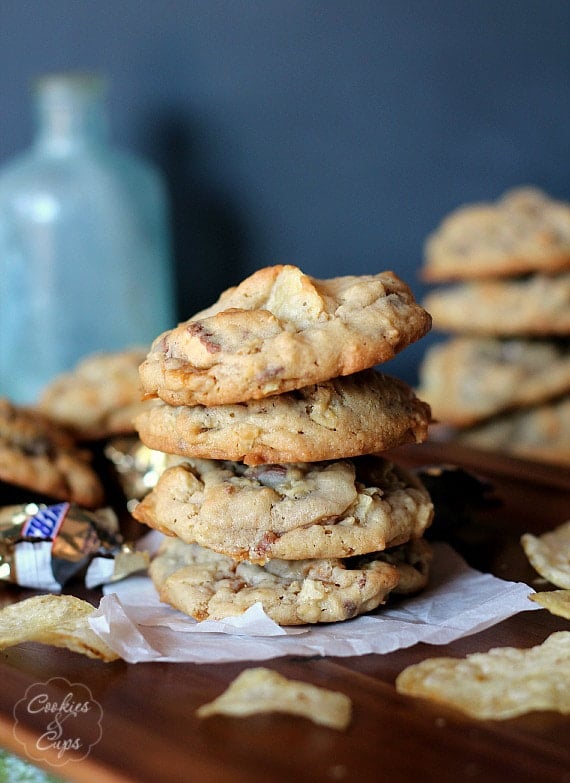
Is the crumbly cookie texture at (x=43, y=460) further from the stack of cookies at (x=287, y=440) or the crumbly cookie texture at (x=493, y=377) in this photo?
the crumbly cookie texture at (x=493, y=377)

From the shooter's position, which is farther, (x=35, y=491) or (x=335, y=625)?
(x=35, y=491)

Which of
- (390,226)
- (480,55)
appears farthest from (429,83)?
(390,226)

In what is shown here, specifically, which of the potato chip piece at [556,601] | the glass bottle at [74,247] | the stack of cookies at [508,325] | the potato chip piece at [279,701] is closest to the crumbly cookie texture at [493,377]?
the stack of cookies at [508,325]

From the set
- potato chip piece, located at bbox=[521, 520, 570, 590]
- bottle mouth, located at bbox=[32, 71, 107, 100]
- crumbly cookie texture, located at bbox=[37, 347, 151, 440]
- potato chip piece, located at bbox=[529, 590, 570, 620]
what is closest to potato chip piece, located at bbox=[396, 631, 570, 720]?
potato chip piece, located at bbox=[529, 590, 570, 620]

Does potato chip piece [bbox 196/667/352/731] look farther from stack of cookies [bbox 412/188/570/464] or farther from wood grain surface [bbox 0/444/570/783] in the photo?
stack of cookies [bbox 412/188/570/464]

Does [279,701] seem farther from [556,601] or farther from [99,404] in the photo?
[99,404]

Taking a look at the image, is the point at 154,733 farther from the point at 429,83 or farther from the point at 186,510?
the point at 429,83
